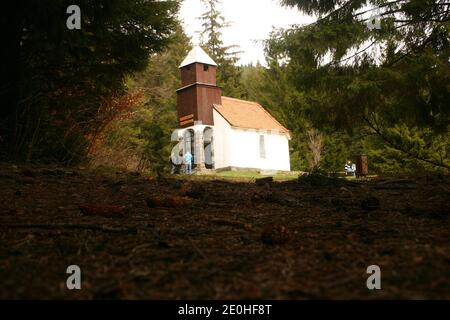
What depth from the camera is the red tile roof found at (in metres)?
32.7

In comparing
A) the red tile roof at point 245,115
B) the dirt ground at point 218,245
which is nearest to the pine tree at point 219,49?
the red tile roof at point 245,115

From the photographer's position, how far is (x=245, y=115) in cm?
3428

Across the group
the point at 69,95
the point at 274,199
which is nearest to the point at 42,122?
the point at 69,95

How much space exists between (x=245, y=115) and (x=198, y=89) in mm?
4239

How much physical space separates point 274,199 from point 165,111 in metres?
35.1

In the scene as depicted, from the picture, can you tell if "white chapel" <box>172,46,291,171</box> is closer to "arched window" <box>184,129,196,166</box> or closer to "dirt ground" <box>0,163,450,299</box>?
"arched window" <box>184,129,196,166</box>

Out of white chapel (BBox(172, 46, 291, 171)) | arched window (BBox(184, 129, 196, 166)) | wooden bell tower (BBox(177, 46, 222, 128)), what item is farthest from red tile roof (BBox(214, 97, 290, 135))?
arched window (BBox(184, 129, 196, 166))

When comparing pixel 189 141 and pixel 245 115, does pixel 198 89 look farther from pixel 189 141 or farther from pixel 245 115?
pixel 245 115

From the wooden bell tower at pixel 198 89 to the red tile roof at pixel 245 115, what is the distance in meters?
0.89

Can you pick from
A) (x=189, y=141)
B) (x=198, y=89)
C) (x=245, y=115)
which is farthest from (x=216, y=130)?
(x=198, y=89)

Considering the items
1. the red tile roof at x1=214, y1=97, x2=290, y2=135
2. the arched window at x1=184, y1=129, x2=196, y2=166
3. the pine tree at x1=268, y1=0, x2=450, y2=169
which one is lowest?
the pine tree at x1=268, y1=0, x2=450, y2=169

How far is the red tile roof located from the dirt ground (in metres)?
27.0

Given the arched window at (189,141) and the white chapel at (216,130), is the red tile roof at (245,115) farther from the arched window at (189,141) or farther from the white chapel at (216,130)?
the arched window at (189,141)

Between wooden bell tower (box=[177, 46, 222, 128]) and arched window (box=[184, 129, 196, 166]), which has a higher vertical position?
wooden bell tower (box=[177, 46, 222, 128])
